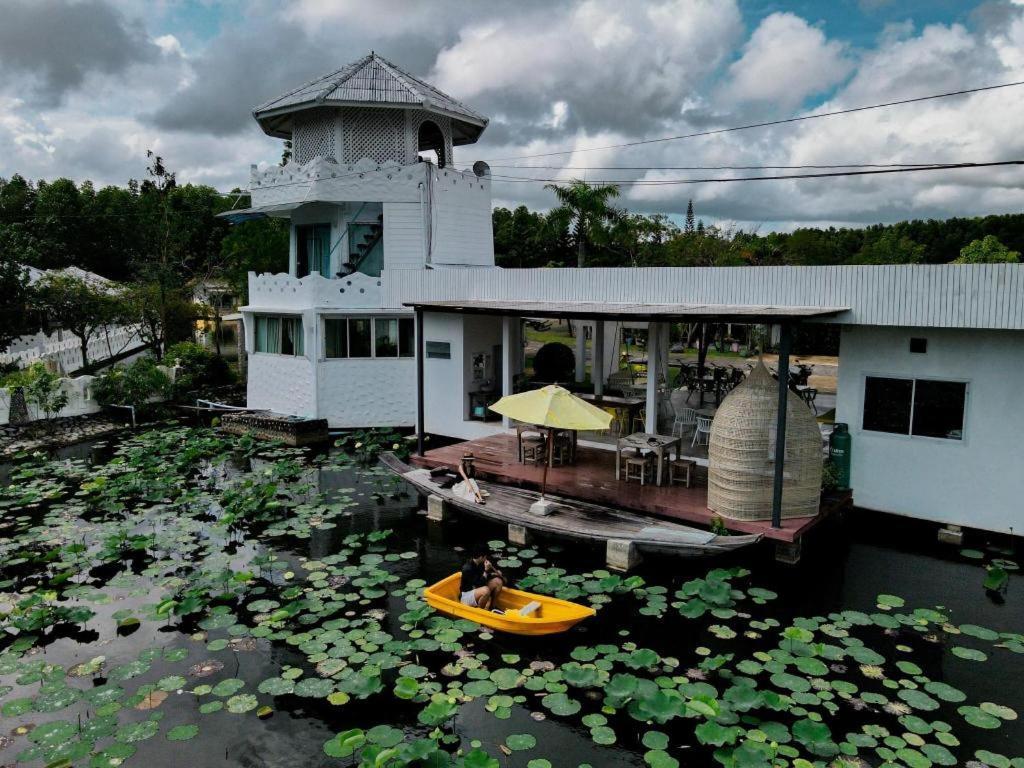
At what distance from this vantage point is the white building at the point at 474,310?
10.5 m

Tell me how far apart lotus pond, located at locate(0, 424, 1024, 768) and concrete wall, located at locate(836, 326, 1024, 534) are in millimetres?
583

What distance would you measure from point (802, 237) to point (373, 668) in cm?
4982

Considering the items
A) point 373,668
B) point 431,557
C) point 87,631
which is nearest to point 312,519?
point 431,557

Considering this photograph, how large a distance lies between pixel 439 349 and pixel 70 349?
1885cm

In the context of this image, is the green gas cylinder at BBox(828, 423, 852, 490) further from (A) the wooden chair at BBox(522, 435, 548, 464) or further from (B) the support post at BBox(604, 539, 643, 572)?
(A) the wooden chair at BBox(522, 435, 548, 464)

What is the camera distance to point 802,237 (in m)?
49.9

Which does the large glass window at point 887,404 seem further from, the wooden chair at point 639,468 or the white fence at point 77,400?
the white fence at point 77,400

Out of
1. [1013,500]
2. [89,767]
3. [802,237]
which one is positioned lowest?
[89,767]

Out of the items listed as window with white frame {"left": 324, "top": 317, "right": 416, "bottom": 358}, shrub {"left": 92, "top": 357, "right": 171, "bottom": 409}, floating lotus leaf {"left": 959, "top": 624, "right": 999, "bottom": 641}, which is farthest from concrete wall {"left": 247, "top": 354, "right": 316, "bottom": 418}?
floating lotus leaf {"left": 959, "top": 624, "right": 999, "bottom": 641}

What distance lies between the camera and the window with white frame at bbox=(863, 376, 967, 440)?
35.4ft

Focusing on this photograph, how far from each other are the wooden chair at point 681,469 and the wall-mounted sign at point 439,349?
6586mm

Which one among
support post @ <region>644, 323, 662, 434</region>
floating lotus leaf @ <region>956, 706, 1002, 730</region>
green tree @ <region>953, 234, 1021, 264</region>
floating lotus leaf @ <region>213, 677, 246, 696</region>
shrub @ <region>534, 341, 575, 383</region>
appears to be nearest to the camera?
floating lotus leaf @ <region>956, 706, 1002, 730</region>

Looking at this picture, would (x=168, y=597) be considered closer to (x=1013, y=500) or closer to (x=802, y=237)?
(x=1013, y=500)

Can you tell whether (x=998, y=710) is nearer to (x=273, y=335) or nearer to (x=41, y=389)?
(x=273, y=335)
